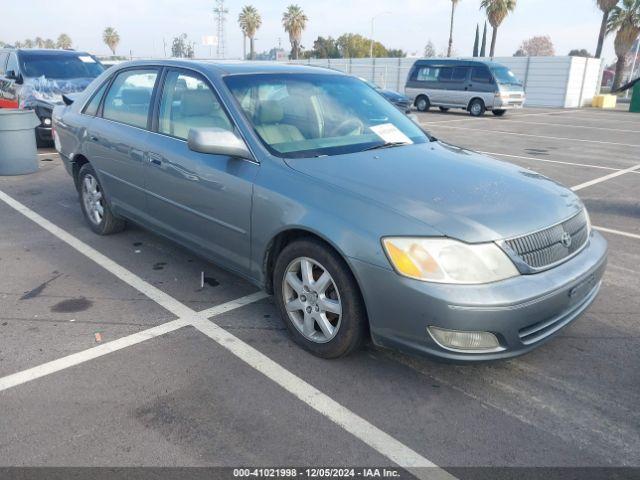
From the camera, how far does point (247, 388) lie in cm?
296

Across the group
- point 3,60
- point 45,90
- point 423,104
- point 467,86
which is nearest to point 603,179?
point 45,90

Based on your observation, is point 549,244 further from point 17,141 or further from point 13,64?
point 13,64

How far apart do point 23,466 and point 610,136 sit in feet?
54.7

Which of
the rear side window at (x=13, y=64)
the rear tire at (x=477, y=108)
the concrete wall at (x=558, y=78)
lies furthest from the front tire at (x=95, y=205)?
the concrete wall at (x=558, y=78)

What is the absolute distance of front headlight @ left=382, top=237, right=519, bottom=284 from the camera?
8.70 ft

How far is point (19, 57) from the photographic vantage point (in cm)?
1074

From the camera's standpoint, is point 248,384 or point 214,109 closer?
point 248,384

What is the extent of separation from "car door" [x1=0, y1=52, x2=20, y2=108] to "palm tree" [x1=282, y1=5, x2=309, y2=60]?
177ft

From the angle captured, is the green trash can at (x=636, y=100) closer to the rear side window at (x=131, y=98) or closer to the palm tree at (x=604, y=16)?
the palm tree at (x=604, y=16)

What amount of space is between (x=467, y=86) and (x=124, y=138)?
61.6 ft

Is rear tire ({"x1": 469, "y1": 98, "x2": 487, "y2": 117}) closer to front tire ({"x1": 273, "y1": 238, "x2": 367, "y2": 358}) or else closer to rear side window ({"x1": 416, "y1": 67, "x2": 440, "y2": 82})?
rear side window ({"x1": 416, "y1": 67, "x2": 440, "y2": 82})

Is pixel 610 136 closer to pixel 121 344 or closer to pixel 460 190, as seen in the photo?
pixel 460 190

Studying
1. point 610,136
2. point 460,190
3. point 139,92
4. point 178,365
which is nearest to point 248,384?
point 178,365

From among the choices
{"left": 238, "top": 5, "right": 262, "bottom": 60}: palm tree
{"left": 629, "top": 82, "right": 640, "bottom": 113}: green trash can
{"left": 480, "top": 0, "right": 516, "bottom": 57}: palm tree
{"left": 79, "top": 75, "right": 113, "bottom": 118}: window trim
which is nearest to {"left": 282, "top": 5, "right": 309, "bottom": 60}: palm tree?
Result: {"left": 238, "top": 5, "right": 262, "bottom": 60}: palm tree
